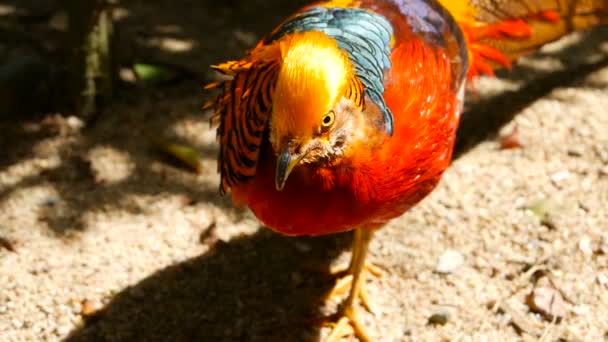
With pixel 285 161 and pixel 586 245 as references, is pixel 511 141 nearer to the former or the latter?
pixel 586 245

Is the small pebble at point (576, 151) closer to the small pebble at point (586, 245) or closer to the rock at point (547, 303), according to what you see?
the small pebble at point (586, 245)

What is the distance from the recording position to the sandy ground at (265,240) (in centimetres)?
316

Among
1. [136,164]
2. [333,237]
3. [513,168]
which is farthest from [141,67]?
[513,168]

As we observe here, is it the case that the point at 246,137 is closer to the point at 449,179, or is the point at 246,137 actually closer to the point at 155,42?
the point at 449,179

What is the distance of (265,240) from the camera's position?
3.60m

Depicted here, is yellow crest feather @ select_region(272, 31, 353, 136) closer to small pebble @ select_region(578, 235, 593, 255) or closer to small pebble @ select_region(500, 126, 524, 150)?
small pebble @ select_region(578, 235, 593, 255)

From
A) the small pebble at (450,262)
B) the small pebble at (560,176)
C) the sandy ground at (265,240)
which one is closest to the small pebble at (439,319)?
the sandy ground at (265,240)

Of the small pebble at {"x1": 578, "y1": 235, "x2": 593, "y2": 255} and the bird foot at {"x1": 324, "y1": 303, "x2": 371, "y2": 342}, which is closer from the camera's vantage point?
the bird foot at {"x1": 324, "y1": 303, "x2": 371, "y2": 342}

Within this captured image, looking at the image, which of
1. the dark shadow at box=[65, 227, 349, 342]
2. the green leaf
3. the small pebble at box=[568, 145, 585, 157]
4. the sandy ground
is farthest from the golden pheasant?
the green leaf

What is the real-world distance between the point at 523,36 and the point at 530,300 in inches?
49.7

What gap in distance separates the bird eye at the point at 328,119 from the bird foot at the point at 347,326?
4.38 feet

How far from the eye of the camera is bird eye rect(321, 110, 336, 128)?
205cm

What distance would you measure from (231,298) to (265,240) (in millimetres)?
404

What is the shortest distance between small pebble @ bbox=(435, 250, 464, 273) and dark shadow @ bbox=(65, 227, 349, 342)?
0.51m
